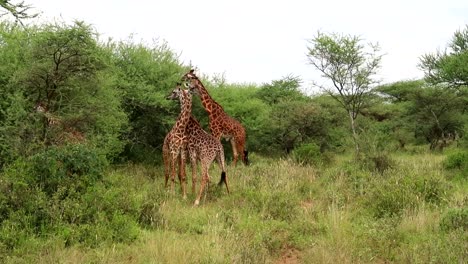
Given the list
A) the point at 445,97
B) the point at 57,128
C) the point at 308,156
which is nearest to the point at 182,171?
the point at 57,128

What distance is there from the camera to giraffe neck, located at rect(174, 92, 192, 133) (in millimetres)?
10078

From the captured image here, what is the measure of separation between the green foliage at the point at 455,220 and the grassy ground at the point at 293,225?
0.07ft

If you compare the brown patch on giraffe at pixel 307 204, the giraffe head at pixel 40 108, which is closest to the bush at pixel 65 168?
the giraffe head at pixel 40 108

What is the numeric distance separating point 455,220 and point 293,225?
238cm

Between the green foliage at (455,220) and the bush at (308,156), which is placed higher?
the bush at (308,156)

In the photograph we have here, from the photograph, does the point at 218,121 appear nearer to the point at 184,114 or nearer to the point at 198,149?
the point at 184,114

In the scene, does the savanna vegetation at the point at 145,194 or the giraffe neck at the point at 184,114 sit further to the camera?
the giraffe neck at the point at 184,114

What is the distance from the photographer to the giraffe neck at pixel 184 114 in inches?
397

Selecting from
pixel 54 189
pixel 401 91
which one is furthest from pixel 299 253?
pixel 401 91

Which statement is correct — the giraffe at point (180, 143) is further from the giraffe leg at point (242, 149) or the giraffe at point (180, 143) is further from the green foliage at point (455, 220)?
the green foliage at point (455, 220)

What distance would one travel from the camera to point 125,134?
14.1 metres

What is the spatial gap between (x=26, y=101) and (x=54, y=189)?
8.12 feet

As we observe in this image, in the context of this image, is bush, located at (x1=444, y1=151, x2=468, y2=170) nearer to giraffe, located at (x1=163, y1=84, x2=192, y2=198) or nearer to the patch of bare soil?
giraffe, located at (x1=163, y1=84, x2=192, y2=198)

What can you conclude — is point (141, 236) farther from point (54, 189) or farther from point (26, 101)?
point (26, 101)
